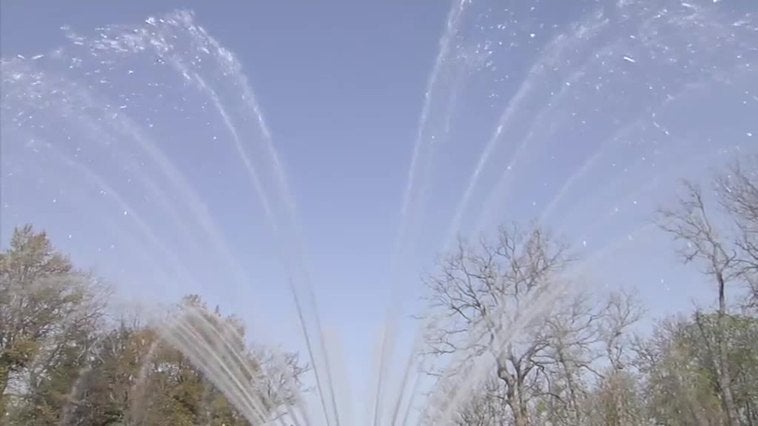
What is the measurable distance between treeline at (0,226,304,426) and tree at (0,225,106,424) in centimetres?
5

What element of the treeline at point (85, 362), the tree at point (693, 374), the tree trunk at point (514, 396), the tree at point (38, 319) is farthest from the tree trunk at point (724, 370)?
the tree at point (38, 319)

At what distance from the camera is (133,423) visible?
37.4 metres

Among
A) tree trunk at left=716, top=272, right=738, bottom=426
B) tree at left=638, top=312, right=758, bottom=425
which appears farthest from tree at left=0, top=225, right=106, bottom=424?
tree at left=638, top=312, right=758, bottom=425

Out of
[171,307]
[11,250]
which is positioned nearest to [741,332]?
[171,307]

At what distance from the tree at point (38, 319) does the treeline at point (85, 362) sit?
0.05 m

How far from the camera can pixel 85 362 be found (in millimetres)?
36250

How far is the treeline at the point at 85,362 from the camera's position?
29453 millimetres

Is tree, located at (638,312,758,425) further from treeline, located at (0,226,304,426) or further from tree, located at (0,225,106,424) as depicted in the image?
tree, located at (0,225,106,424)

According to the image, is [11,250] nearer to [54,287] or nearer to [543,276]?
[54,287]

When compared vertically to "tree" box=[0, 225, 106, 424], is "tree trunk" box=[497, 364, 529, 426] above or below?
below

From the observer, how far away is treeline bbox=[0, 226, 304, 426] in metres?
29.5

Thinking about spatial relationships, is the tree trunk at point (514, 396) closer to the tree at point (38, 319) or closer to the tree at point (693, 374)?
the tree at point (693, 374)

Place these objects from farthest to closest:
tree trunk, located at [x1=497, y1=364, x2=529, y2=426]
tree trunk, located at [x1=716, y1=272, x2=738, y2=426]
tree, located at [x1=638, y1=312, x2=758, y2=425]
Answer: tree, located at [x1=638, y1=312, x2=758, y2=425]
tree trunk, located at [x1=716, y1=272, x2=738, y2=426]
tree trunk, located at [x1=497, y1=364, x2=529, y2=426]

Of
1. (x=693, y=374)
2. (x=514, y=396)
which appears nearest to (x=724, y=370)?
(x=693, y=374)
